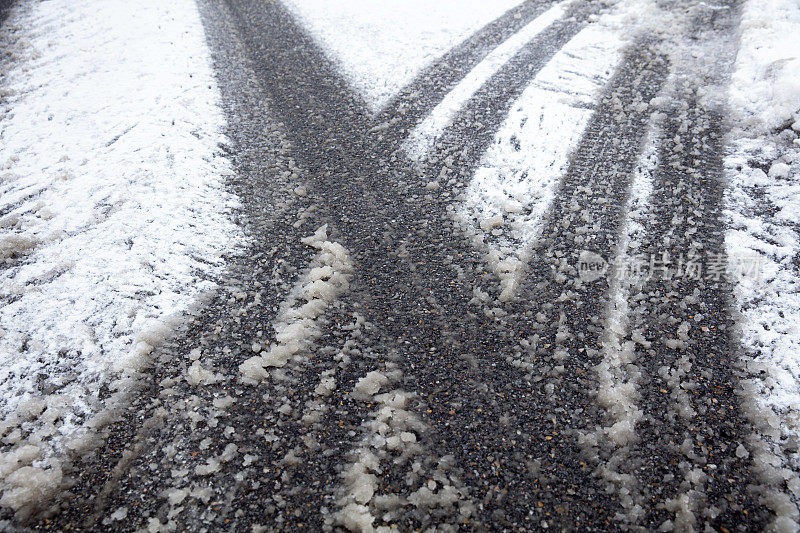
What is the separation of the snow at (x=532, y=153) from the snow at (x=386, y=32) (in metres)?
1.65

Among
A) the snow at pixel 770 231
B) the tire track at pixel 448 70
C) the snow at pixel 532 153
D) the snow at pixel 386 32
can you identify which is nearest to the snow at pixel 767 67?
the snow at pixel 770 231

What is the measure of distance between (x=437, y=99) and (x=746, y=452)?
4.65m

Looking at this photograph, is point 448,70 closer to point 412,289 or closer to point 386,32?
point 386,32

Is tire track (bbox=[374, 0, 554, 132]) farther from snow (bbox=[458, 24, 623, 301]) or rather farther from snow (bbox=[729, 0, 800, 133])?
snow (bbox=[729, 0, 800, 133])

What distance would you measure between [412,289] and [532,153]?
7.43 feet

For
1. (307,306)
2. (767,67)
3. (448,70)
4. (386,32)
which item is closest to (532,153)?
(448,70)

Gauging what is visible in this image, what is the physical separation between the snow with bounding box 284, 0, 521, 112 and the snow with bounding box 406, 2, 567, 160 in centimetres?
68

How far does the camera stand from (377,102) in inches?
227

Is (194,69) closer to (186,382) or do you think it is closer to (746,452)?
(186,382)

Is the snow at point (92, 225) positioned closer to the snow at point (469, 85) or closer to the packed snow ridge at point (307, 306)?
the packed snow ridge at point (307, 306)

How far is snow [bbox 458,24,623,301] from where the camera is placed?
4.02 metres

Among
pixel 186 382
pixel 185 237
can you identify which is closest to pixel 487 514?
pixel 186 382

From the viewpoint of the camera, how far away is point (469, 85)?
5910 millimetres

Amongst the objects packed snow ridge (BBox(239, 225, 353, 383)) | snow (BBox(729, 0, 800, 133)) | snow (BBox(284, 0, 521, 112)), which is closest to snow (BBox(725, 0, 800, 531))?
snow (BBox(729, 0, 800, 133))
